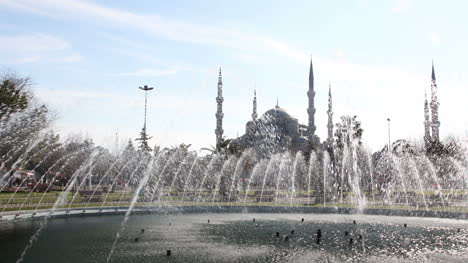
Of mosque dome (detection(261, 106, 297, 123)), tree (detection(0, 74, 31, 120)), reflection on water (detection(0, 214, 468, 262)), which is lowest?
reflection on water (detection(0, 214, 468, 262))

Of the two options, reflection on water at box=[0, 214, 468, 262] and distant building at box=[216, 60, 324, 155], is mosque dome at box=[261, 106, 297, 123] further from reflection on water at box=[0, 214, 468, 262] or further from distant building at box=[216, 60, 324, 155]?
reflection on water at box=[0, 214, 468, 262]

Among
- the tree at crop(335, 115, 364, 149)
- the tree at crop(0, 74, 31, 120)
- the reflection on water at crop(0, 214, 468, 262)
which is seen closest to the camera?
the reflection on water at crop(0, 214, 468, 262)

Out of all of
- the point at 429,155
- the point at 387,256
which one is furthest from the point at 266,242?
the point at 429,155

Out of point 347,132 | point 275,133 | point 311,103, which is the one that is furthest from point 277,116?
point 347,132

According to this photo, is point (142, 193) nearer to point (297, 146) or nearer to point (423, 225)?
point (423, 225)

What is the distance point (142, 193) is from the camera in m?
46.9

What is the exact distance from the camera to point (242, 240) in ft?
65.9

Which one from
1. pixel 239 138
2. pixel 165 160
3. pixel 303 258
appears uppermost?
pixel 239 138

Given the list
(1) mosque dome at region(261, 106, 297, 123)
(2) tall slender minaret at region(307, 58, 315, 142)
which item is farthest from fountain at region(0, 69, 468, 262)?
(1) mosque dome at region(261, 106, 297, 123)

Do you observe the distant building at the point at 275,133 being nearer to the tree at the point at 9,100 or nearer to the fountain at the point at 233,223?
the fountain at the point at 233,223

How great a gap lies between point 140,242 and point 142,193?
28193 millimetres

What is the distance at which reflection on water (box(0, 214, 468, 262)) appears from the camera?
1628cm

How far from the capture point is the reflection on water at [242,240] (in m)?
16.3

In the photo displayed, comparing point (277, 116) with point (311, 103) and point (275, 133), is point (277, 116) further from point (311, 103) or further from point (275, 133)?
point (311, 103)
